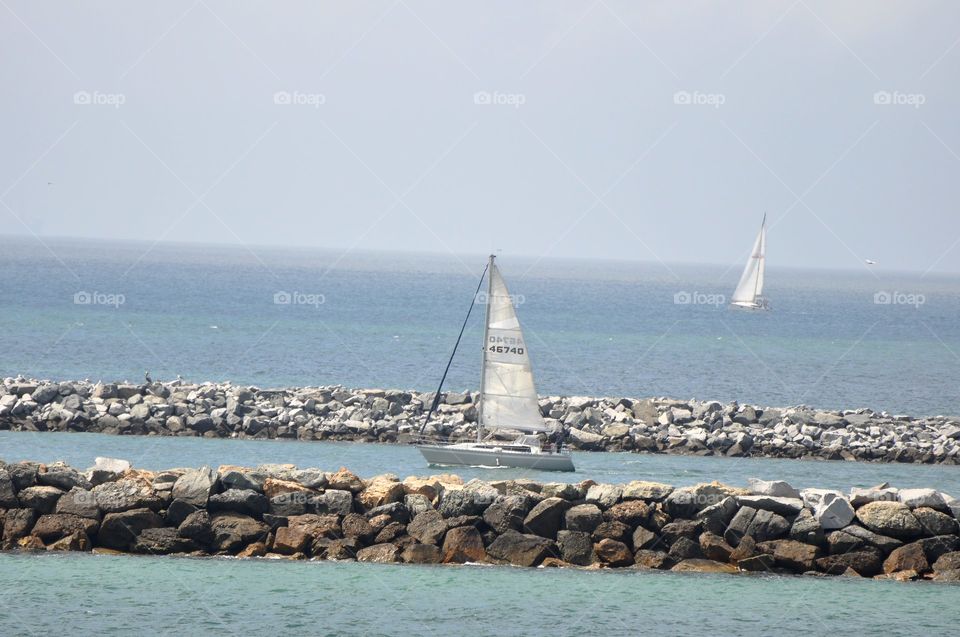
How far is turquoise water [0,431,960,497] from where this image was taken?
3338 cm

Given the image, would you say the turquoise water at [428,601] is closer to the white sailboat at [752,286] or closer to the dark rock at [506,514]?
the dark rock at [506,514]

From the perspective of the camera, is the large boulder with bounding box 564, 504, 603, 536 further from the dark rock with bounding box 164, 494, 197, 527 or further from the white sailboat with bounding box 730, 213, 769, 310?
the white sailboat with bounding box 730, 213, 769, 310

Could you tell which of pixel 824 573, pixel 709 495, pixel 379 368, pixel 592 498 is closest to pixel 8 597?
pixel 592 498

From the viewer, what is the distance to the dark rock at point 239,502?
22.6 metres

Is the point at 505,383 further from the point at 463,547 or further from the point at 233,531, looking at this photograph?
the point at 233,531

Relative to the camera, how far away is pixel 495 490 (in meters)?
23.1

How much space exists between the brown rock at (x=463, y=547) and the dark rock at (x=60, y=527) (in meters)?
5.79

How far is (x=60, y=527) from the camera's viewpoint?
880 inches

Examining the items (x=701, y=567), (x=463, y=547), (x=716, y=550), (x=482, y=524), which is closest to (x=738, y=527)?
(x=716, y=550)

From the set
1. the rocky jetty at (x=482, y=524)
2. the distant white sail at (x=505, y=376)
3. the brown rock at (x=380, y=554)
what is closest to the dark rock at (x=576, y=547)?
the rocky jetty at (x=482, y=524)

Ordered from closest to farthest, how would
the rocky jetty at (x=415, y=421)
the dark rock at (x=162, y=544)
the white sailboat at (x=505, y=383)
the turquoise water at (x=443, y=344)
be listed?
the dark rock at (x=162, y=544)
the white sailboat at (x=505, y=383)
the rocky jetty at (x=415, y=421)
the turquoise water at (x=443, y=344)

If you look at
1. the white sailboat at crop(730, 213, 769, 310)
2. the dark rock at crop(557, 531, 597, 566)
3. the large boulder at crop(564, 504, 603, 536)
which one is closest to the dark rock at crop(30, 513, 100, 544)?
the dark rock at crop(557, 531, 597, 566)

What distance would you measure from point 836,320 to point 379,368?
9341 centimetres

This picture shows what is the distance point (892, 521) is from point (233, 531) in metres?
10.9
